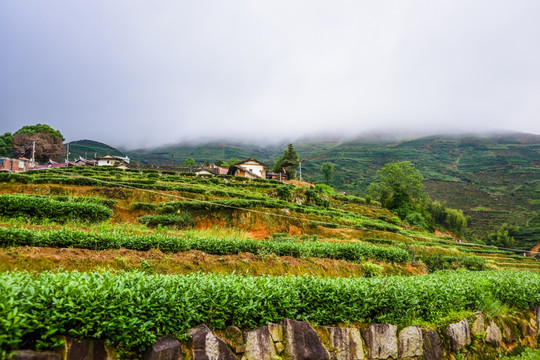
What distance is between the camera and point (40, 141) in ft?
203

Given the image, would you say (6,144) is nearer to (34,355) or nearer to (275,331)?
(34,355)

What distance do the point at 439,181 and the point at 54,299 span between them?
12142cm

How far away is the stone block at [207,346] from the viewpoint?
4609 mm

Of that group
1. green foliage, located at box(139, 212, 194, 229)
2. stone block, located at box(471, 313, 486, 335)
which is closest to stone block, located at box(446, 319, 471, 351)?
stone block, located at box(471, 313, 486, 335)

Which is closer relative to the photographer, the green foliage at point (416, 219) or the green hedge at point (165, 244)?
the green hedge at point (165, 244)

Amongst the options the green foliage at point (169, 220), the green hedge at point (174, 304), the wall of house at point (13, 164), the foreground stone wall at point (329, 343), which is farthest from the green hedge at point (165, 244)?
the wall of house at point (13, 164)

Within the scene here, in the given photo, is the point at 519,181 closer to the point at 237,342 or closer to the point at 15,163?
the point at 237,342

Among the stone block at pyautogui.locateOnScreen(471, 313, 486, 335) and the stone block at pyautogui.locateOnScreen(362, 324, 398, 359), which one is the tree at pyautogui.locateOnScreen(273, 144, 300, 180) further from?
the stone block at pyautogui.locateOnScreen(362, 324, 398, 359)

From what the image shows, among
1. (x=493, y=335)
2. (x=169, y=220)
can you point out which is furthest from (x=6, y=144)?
(x=493, y=335)

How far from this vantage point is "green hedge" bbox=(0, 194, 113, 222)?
12348mm

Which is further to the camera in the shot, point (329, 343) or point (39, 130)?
point (39, 130)

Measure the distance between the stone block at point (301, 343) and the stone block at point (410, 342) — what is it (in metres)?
2.28

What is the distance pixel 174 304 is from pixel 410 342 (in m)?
5.64

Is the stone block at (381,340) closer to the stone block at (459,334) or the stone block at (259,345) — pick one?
the stone block at (459,334)
